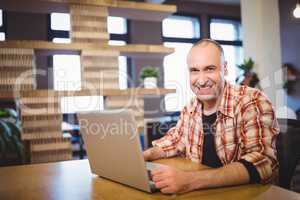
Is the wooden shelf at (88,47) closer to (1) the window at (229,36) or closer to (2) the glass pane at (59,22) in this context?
(2) the glass pane at (59,22)

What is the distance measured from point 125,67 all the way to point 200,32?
1894 mm

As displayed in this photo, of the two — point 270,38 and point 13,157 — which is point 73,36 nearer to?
point 13,157

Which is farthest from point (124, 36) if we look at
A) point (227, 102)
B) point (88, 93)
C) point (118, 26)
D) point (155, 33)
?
point (227, 102)

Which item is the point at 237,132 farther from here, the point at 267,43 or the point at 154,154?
the point at 267,43

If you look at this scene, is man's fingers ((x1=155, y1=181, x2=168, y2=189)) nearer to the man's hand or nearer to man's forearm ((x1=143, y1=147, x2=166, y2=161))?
the man's hand

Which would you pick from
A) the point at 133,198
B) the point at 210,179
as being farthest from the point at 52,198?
the point at 210,179

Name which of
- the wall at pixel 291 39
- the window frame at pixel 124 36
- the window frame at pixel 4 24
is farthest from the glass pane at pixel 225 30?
the window frame at pixel 4 24

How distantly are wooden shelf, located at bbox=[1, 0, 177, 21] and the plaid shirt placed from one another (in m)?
1.38

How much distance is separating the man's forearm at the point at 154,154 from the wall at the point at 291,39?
440cm

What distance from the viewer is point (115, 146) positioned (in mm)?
1002

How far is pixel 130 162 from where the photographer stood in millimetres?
950

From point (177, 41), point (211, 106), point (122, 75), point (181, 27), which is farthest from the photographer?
point (181, 27)

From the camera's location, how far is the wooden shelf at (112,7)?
246 cm

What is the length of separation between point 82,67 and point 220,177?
1.80 meters
